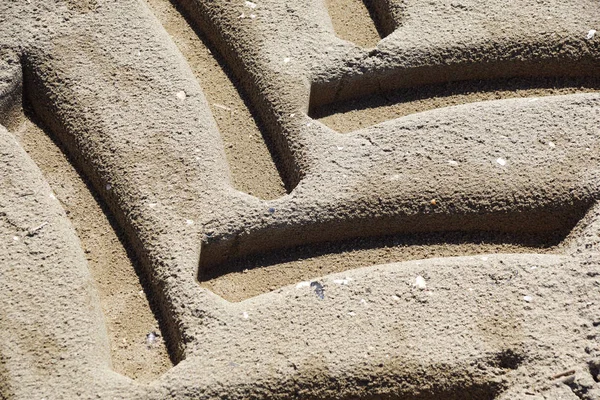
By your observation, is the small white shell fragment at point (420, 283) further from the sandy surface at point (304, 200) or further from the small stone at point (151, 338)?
the small stone at point (151, 338)

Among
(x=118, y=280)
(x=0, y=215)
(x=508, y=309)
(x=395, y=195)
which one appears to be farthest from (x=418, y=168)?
(x=0, y=215)

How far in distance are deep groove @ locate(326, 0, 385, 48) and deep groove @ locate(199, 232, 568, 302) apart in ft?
0.91

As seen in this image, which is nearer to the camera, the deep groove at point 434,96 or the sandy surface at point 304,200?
Answer: the sandy surface at point 304,200

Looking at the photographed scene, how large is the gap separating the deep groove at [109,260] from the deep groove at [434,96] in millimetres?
290

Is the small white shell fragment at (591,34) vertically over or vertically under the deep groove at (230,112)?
over

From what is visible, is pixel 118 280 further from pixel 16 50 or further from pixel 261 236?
pixel 16 50

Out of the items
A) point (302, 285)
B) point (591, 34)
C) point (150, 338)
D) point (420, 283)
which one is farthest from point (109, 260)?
point (591, 34)

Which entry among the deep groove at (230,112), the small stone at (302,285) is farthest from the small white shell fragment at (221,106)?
the small stone at (302,285)

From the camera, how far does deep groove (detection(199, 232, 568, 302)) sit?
1169 millimetres

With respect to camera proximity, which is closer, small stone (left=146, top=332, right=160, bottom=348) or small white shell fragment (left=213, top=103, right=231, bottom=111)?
small stone (left=146, top=332, right=160, bottom=348)

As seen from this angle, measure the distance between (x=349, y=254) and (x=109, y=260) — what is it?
0.27 meters

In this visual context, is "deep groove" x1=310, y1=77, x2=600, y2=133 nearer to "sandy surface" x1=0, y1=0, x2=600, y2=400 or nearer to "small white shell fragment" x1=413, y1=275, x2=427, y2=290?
"sandy surface" x1=0, y1=0, x2=600, y2=400

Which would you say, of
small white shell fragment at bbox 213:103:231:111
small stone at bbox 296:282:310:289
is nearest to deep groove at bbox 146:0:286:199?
A: small white shell fragment at bbox 213:103:231:111

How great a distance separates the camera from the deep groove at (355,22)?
1320mm
